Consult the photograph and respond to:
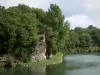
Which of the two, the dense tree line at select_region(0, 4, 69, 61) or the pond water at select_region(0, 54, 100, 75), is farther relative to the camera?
the dense tree line at select_region(0, 4, 69, 61)

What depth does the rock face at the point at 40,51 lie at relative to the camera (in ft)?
212

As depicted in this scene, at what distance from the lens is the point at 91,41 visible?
163 m

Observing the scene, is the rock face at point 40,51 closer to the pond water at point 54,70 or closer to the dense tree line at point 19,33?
the dense tree line at point 19,33

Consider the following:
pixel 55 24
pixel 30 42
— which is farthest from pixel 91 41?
pixel 30 42

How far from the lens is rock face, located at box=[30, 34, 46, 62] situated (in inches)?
2549

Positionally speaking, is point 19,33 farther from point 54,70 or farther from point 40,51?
point 54,70

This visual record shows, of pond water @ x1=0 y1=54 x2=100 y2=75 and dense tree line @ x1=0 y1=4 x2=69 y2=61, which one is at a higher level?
dense tree line @ x1=0 y1=4 x2=69 y2=61

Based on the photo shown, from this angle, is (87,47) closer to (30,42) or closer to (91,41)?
(91,41)

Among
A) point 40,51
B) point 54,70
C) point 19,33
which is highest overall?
point 19,33

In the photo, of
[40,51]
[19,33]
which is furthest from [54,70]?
[40,51]

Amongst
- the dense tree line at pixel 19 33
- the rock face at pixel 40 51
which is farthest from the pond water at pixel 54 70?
the dense tree line at pixel 19 33

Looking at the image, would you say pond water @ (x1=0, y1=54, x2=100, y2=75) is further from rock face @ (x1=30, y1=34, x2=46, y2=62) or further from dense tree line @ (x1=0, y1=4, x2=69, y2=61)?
dense tree line @ (x1=0, y1=4, x2=69, y2=61)

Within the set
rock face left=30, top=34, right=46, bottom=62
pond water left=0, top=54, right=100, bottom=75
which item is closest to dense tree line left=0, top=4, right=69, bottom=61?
rock face left=30, top=34, right=46, bottom=62

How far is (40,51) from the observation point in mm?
66500
